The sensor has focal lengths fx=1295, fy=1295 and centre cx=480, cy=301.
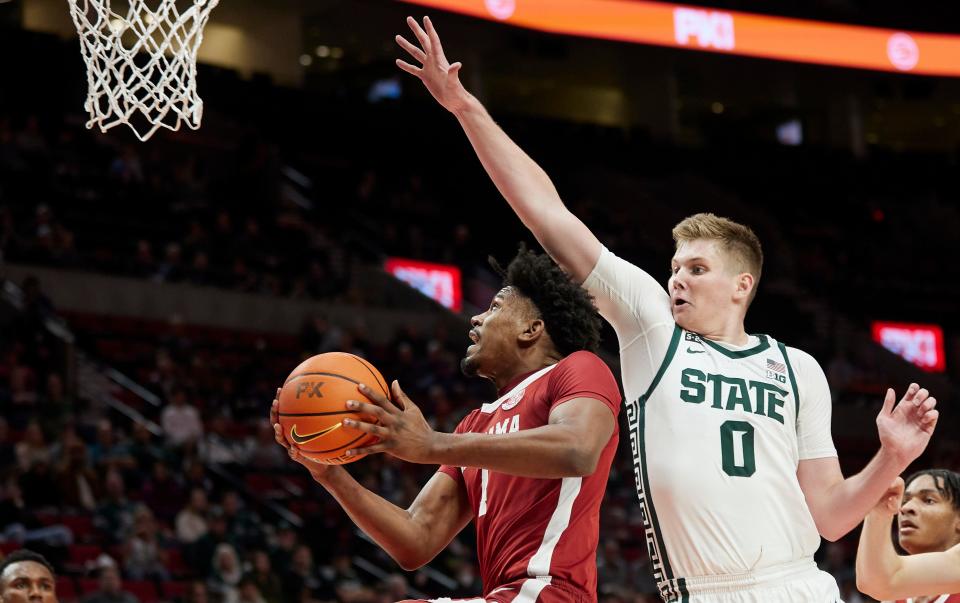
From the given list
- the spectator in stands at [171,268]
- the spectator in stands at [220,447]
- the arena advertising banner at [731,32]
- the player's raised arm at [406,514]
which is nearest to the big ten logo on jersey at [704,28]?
the arena advertising banner at [731,32]

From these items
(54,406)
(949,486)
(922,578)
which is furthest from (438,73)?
(54,406)

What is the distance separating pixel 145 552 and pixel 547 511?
7.36m

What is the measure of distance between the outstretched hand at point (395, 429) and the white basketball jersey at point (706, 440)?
98 cm

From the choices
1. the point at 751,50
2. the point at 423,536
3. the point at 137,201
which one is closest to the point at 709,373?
the point at 423,536

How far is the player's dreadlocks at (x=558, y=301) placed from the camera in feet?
13.3

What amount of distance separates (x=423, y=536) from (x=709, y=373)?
1.04m

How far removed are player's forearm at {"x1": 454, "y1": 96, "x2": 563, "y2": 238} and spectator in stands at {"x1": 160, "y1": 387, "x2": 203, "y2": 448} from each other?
30.3ft

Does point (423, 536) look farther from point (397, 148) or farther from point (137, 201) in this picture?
point (397, 148)

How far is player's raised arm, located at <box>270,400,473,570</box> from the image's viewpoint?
3990 millimetres

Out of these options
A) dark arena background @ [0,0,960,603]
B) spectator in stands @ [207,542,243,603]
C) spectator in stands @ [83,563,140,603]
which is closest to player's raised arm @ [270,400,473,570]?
spectator in stands @ [83,563,140,603]

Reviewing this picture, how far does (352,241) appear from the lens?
19.7m

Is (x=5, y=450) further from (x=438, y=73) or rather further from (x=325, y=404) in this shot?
→ (x=325, y=404)

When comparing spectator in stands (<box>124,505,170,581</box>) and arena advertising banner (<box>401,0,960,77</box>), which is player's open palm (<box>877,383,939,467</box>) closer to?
spectator in stands (<box>124,505,170,581</box>)

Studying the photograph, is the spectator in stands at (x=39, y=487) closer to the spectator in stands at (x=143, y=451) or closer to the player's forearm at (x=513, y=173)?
the spectator in stands at (x=143, y=451)
